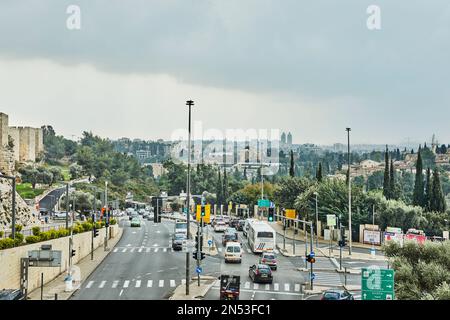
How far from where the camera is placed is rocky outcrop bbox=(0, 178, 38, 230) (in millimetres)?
56812

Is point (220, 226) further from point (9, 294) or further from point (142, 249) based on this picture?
point (9, 294)

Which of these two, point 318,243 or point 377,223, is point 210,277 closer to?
point 318,243

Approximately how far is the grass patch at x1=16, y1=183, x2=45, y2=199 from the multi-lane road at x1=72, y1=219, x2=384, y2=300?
41616mm

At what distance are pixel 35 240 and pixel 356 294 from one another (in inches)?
792

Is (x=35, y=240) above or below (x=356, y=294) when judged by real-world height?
above

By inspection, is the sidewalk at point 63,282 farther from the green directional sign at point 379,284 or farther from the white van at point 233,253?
the green directional sign at point 379,284

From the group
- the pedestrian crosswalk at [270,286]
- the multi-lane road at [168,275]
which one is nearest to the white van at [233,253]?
the multi-lane road at [168,275]

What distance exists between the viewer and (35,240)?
125 feet

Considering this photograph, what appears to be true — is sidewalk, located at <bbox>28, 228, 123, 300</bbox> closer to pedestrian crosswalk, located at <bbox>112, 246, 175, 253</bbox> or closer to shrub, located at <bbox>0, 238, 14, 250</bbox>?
pedestrian crosswalk, located at <bbox>112, 246, 175, 253</bbox>

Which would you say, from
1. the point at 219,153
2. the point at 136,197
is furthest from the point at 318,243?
the point at 219,153

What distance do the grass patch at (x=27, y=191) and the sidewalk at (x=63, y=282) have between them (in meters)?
40.5

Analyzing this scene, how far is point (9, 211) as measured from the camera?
59250mm

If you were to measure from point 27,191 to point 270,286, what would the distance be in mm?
77308
